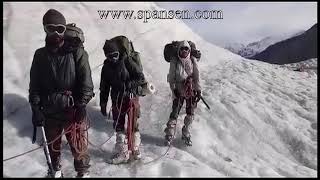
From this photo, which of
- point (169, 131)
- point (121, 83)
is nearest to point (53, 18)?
point (121, 83)

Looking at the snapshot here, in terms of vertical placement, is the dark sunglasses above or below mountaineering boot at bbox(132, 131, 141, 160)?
above

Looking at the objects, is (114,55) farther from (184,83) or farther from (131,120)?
(184,83)

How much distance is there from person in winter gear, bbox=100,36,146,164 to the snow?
0.33 metres

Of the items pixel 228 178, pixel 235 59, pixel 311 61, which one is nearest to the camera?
pixel 228 178

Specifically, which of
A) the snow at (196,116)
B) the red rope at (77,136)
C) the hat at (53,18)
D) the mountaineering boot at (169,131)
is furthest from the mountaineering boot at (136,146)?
the hat at (53,18)

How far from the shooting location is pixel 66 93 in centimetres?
815

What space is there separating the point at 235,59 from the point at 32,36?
5.58 m

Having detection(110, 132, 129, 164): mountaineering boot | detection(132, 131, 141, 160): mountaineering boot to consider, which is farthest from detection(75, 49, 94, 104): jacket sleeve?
detection(132, 131, 141, 160): mountaineering boot

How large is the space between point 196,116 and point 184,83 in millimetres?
1384

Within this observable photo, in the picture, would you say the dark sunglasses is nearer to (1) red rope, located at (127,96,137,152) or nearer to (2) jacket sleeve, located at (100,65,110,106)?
(2) jacket sleeve, located at (100,65,110,106)

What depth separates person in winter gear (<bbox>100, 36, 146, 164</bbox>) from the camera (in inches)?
358

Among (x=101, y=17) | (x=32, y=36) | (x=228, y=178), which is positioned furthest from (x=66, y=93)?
(x=101, y=17)

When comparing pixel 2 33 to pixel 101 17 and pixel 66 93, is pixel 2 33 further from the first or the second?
pixel 66 93

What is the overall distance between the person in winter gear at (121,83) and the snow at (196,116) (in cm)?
33
